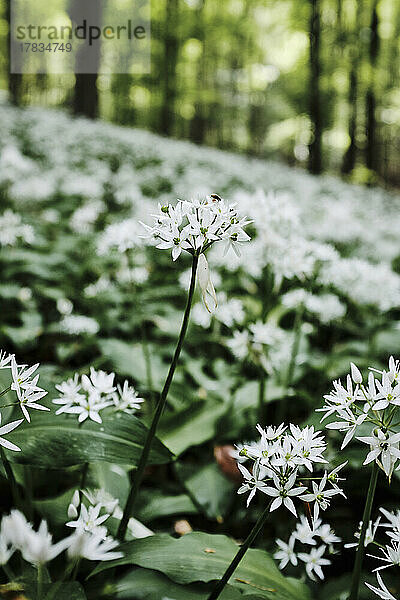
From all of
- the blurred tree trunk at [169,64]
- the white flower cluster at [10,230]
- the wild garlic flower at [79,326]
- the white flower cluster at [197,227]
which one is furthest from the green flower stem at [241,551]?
the blurred tree trunk at [169,64]

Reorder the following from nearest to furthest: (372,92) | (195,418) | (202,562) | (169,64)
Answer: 1. (202,562)
2. (195,418)
3. (372,92)
4. (169,64)

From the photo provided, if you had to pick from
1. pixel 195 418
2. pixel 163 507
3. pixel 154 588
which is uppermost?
pixel 154 588

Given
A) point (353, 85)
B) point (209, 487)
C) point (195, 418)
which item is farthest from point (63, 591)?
point (353, 85)

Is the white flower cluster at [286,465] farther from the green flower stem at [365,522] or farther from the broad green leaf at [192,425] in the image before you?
the broad green leaf at [192,425]

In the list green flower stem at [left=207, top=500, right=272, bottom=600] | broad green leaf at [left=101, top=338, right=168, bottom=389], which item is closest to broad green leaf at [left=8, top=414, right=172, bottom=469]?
green flower stem at [left=207, top=500, right=272, bottom=600]

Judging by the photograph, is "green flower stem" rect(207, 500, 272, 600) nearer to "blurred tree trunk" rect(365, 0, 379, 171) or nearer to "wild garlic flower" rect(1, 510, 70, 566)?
"wild garlic flower" rect(1, 510, 70, 566)

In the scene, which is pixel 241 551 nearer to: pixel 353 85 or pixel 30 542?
pixel 30 542

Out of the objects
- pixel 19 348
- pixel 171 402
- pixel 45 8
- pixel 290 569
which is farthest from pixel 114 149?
pixel 45 8
